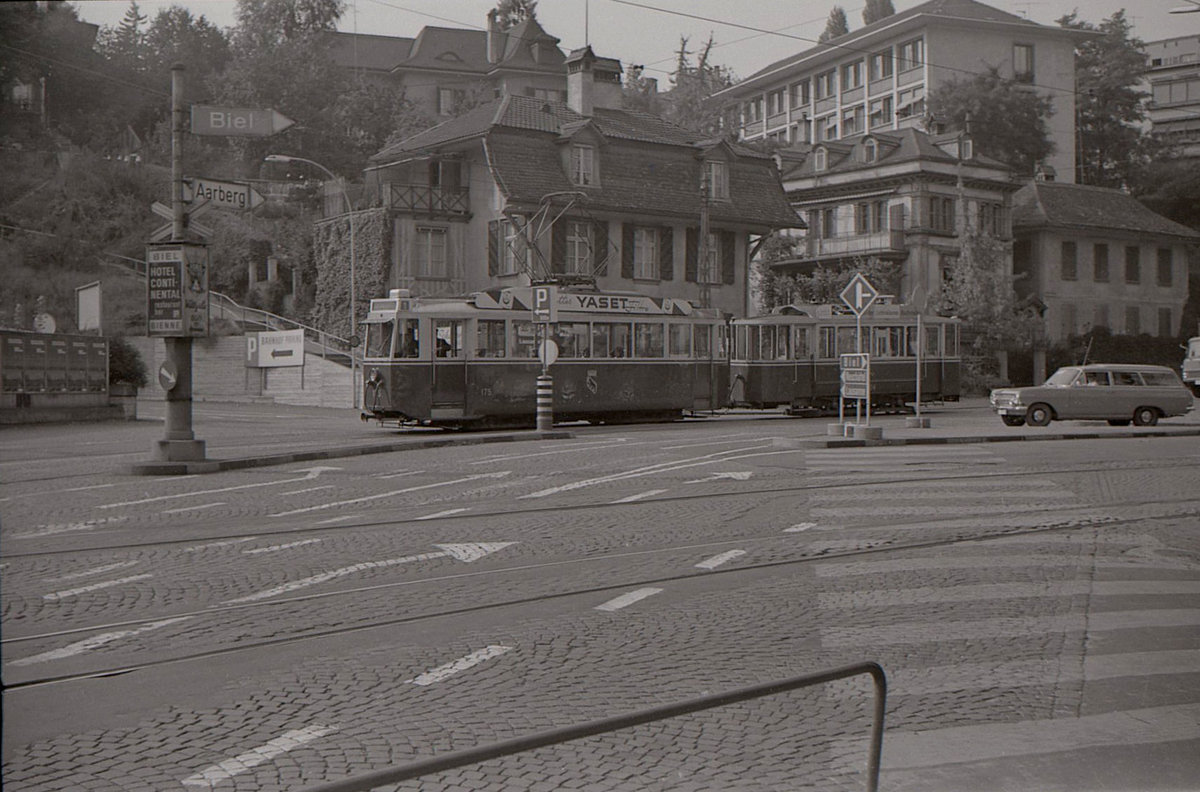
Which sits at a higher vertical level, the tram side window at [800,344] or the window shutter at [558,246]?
the window shutter at [558,246]

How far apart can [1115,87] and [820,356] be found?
2593 cm

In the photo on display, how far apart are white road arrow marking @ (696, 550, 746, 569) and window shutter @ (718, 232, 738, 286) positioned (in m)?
38.0

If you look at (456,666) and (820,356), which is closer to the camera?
(456,666)

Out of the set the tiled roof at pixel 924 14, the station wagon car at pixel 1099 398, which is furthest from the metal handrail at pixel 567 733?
the station wagon car at pixel 1099 398

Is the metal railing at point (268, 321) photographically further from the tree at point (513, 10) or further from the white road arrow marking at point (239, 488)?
the tree at point (513, 10)

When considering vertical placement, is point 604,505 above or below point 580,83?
below

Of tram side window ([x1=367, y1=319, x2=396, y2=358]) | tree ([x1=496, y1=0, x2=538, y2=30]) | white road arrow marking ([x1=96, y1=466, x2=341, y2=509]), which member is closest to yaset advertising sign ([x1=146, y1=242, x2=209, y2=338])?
white road arrow marking ([x1=96, y1=466, x2=341, y2=509])

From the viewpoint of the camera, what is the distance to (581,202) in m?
40.1

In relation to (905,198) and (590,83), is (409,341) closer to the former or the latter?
(590,83)

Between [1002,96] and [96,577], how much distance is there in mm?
52609

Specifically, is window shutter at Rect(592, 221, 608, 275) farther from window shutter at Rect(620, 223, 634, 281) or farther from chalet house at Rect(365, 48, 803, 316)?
window shutter at Rect(620, 223, 634, 281)

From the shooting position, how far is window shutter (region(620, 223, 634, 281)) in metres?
44.8

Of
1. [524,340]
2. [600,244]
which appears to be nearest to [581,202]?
[600,244]

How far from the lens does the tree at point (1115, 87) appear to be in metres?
8.80
